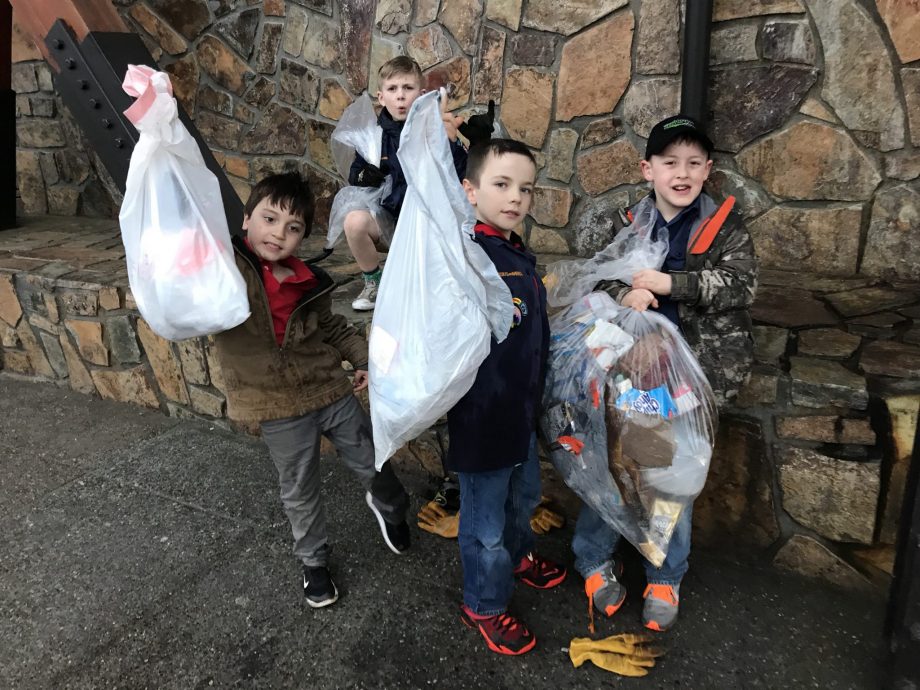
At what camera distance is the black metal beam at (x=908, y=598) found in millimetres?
1467

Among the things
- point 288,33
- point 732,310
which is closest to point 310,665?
point 732,310

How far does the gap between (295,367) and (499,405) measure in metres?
0.69

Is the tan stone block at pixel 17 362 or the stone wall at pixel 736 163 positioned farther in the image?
the tan stone block at pixel 17 362

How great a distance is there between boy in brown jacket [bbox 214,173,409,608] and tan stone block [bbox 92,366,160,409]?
1.72 meters

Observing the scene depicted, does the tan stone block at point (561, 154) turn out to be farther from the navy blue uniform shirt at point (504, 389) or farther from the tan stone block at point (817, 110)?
the navy blue uniform shirt at point (504, 389)

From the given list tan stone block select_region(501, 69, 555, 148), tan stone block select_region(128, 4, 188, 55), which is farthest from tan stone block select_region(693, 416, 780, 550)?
tan stone block select_region(128, 4, 188, 55)

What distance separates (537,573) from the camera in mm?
2158

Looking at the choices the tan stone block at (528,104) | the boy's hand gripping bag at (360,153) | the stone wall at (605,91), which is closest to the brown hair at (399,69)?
the boy's hand gripping bag at (360,153)

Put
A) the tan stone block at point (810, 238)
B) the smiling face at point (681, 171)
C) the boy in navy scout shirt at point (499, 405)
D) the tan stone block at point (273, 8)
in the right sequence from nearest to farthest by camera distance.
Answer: the boy in navy scout shirt at point (499, 405) < the smiling face at point (681, 171) < the tan stone block at point (810, 238) < the tan stone block at point (273, 8)

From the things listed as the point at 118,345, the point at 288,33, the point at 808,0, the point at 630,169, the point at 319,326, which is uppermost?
the point at 288,33

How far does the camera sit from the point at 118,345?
3.54 meters

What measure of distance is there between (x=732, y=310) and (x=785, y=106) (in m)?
1.65

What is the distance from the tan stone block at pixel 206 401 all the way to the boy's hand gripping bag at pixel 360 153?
1046 mm

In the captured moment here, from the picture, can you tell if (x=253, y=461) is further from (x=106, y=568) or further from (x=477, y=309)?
(x=477, y=309)
